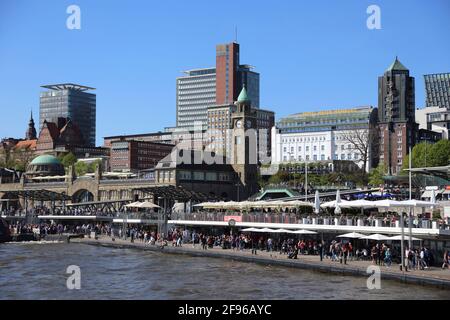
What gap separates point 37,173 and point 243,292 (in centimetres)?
12901

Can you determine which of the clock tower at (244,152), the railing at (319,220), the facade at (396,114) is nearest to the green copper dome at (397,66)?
the facade at (396,114)

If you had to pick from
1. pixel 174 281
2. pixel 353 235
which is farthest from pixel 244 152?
pixel 174 281

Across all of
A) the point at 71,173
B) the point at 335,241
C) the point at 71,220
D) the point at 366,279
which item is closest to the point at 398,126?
the point at 71,173

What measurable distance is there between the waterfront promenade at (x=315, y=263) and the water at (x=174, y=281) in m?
0.79

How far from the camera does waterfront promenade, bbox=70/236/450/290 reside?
44.4 m

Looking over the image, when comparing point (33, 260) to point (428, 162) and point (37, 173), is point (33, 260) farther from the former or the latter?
point (37, 173)

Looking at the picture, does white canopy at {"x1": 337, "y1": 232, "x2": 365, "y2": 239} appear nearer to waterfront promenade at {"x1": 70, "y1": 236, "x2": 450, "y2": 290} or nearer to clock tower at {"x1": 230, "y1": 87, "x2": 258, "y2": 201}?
waterfront promenade at {"x1": 70, "y1": 236, "x2": 450, "y2": 290}

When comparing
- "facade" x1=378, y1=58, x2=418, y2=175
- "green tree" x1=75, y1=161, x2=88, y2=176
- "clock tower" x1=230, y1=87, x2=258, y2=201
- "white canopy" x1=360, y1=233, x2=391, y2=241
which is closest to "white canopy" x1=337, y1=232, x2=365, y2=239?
"white canopy" x1=360, y1=233, x2=391, y2=241

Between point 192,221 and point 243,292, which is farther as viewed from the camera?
point 192,221

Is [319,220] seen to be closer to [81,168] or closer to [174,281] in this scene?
[174,281]

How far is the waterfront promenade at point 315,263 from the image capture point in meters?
44.4
